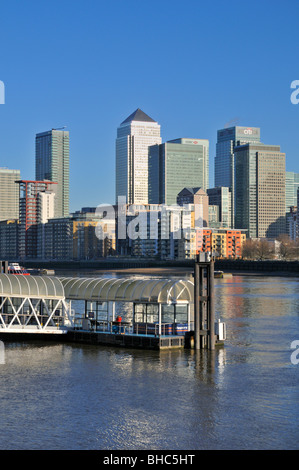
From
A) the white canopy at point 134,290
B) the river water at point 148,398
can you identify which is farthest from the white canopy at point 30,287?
the river water at point 148,398

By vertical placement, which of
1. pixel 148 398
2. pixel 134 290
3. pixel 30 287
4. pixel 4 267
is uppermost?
pixel 4 267

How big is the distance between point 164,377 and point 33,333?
1879 cm

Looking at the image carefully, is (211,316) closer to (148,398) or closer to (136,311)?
(136,311)

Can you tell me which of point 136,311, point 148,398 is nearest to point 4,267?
point 136,311

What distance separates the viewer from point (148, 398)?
128ft

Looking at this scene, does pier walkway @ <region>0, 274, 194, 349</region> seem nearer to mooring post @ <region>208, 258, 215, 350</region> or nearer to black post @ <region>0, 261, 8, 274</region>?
mooring post @ <region>208, 258, 215, 350</region>

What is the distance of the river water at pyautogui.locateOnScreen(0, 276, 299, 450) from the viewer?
31.6 meters

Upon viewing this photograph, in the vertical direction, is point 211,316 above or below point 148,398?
above

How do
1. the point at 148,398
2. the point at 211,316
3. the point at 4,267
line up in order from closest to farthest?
the point at 148,398, the point at 211,316, the point at 4,267

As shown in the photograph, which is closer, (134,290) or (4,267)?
(134,290)

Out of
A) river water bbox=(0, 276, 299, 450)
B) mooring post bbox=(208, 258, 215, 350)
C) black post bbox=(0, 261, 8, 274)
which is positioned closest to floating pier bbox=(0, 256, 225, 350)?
mooring post bbox=(208, 258, 215, 350)

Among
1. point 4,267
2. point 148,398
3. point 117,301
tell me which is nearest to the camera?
point 148,398

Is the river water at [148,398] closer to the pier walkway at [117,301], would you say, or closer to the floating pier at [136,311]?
the floating pier at [136,311]

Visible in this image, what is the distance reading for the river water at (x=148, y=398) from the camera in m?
31.6
